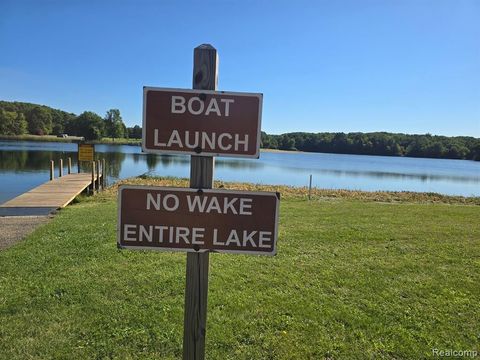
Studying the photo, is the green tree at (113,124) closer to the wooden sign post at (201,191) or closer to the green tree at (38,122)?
the green tree at (38,122)

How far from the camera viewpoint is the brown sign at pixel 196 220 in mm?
1839

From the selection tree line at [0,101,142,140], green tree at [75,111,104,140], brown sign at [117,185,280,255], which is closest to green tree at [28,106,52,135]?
tree line at [0,101,142,140]

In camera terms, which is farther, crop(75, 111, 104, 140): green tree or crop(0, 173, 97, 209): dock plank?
crop(75, 111, 104, 140): green tree

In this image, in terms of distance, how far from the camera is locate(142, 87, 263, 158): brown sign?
179 centimetres

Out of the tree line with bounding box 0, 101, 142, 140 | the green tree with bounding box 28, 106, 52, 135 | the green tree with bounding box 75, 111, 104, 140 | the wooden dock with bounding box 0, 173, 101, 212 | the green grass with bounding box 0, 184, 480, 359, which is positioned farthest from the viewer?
the green tree with bounding box 28, 106, 52, 135

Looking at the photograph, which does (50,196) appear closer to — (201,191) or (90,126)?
(201,191)

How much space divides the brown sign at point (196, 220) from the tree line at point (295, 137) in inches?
3638

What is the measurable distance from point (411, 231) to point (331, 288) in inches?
158

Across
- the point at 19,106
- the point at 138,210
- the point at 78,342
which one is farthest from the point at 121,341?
the point at 19,106

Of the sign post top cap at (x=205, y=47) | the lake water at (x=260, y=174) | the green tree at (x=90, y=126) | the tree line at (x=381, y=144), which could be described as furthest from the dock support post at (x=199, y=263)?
the green tree at (x=90, y=126)

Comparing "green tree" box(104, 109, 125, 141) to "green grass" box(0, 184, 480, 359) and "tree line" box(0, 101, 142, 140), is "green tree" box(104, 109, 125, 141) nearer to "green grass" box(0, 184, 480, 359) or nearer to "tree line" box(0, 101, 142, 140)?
"tree line" box(0, 101, 142, 140)

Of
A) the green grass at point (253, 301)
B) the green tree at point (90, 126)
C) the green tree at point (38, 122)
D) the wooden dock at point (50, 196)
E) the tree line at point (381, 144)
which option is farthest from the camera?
the green tree at point (38, 122)

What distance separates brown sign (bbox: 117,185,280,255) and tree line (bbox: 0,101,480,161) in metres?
92.4

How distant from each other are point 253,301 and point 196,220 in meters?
2.05
